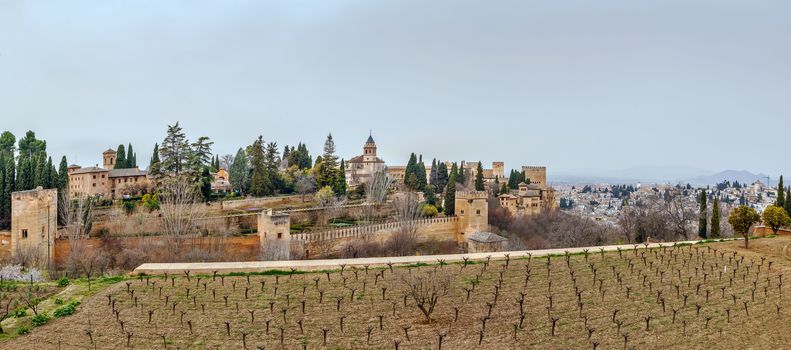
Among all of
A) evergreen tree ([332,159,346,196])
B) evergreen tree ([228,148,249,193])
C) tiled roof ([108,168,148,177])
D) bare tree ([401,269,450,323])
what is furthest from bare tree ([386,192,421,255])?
tiled roof ([108,168,148,177])

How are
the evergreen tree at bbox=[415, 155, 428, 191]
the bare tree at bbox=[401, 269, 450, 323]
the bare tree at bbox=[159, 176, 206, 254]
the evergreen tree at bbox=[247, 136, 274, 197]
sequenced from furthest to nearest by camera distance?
1. the evergreen tree at bbox=[415, 155, 428, 191]
2. the evergreen tree at bbox=[247, 136, 274, 197]
3. the bare tree at bbox=[159, 176, 206, 254]
4. the bare tree at bbox=[401, 269, 450, 323]

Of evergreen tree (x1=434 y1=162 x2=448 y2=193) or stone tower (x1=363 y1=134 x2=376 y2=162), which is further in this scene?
stone tower (x1=363 y1=134 x2=376 y2=162)

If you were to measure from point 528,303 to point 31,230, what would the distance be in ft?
68.4

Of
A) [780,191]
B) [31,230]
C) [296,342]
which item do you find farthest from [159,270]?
[780,191]

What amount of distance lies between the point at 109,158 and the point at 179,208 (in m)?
15.8

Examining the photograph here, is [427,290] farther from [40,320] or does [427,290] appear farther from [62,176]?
[62,176]

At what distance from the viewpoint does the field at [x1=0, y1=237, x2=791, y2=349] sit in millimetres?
8648

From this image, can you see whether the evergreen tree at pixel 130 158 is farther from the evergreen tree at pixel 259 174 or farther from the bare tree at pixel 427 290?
the bare tree at pixel 427 290

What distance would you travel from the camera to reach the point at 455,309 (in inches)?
394

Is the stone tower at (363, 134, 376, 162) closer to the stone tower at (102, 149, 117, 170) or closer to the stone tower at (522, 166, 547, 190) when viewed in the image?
the stone tower at (522, 166, 547, 190)

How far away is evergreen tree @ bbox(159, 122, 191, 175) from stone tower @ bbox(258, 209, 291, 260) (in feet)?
28.4

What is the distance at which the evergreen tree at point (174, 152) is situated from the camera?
29.8 metres

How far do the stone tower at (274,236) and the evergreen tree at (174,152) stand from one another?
8657 mm

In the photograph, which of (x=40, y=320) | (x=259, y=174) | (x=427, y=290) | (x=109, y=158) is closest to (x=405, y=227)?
(x=259, y=174)
